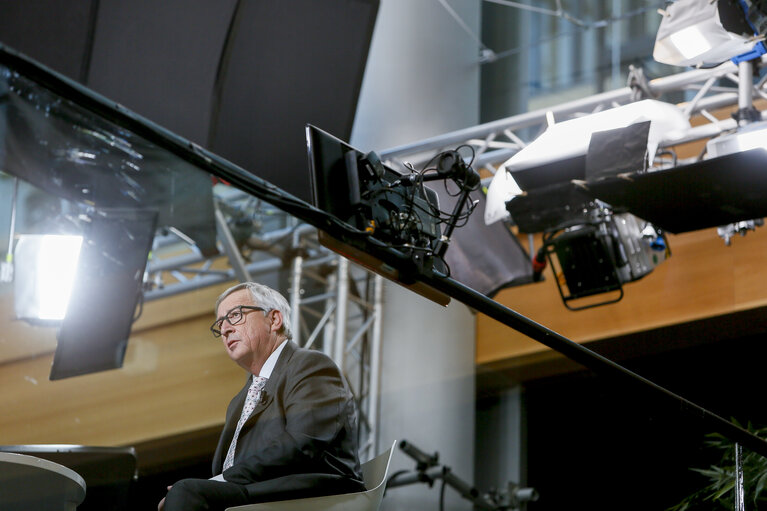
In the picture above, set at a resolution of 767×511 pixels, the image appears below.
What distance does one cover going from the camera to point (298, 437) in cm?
229

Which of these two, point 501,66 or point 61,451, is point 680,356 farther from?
point 61,451

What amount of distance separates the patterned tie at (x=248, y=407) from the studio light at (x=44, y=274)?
2.48 metres

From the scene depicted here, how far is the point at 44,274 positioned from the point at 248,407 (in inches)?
109

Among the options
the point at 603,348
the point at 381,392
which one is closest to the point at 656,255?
the point at 603,348

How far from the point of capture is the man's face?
2.57m

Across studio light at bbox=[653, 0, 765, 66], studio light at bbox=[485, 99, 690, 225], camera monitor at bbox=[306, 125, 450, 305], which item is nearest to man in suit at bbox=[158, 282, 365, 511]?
camera monitor at bbox=[306, 125, 450, 305]

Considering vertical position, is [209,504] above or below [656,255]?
below

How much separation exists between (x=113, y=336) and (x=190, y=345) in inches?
86.1

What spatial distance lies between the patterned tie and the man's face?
0.20 feet

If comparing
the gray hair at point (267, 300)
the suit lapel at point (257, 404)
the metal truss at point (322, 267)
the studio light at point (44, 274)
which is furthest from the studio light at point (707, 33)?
the studio light at point (44, 274)

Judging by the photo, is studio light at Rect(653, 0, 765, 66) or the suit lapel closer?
the suit lapel

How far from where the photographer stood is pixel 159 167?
16.5ft

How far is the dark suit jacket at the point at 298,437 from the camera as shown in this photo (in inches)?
89.4

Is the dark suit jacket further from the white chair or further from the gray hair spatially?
the gray hair
